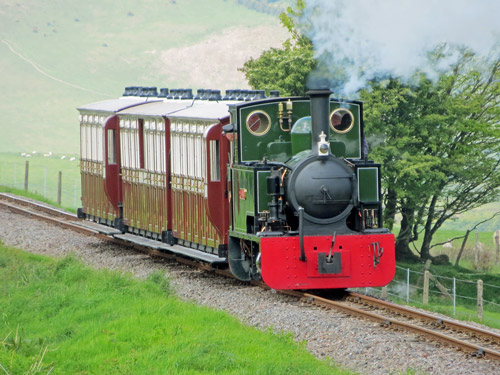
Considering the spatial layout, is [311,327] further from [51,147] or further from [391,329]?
[51,147]

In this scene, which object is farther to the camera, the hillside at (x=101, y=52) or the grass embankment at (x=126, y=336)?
the hillside at (x=101, y=52)

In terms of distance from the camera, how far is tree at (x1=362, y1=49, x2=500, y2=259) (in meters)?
23.1

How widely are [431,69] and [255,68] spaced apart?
24.0 ft

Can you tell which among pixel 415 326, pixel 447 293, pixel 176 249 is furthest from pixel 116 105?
pixel 415 326

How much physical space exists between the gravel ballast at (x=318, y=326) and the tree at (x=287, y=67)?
787 centimetres

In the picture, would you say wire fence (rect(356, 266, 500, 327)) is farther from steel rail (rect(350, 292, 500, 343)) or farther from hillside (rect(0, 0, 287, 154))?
hillside (rect(0, 0, 287, 154))

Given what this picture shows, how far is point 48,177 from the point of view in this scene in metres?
57.8

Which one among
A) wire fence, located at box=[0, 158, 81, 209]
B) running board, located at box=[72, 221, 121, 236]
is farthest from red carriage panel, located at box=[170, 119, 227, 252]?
wire fence, located at box=[0, 158, 81, 209]

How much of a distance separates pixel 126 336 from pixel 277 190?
127 inches

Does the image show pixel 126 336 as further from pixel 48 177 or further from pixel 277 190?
pixel 48 177

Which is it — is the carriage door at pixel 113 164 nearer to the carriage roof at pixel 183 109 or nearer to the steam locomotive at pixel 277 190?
the carriage roof at pixel 183 109

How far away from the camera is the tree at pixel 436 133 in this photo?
2306 centimetres

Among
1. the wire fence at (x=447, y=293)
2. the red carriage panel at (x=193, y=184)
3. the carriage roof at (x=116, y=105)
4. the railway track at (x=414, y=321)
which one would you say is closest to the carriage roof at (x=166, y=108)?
the carriage roof at (x=116, y=105)

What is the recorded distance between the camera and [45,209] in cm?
2578
